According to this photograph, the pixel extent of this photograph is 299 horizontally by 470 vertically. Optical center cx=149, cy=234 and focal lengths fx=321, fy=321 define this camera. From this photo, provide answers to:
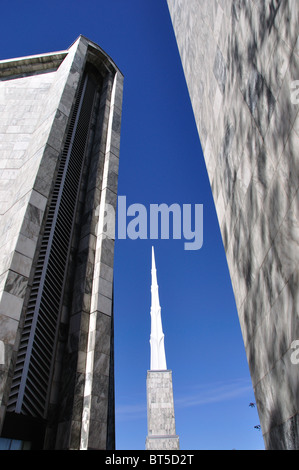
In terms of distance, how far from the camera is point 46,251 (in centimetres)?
1109

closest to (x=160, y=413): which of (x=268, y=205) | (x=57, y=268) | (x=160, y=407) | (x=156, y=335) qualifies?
(x=160, y=407)

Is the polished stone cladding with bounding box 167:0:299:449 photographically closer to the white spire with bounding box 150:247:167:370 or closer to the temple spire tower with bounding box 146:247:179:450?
the temple spire tower with bounding box 146:247:179:450

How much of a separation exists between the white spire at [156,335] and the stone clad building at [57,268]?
22.9m

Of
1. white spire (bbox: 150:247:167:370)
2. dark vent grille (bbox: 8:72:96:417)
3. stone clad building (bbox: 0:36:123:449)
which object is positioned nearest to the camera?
stone clad building (bbox: 0:36:123:449)

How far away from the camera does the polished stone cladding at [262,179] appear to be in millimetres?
5477

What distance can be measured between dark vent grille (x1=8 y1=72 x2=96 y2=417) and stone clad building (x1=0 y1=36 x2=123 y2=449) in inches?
1.2

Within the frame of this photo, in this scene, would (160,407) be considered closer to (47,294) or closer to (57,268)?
(57,268)

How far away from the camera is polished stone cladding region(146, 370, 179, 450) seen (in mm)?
27977

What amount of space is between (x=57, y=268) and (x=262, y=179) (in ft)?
25.2

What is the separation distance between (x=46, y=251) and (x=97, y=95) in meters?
11.7

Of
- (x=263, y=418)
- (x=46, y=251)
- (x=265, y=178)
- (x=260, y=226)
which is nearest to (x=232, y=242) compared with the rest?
(x=260, y=226)

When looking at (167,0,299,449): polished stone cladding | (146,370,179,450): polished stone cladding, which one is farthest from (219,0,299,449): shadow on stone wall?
(146,370,179,450): polished stone cladding

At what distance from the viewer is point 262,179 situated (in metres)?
6.75

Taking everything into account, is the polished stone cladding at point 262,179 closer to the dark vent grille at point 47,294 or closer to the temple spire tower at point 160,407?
the dark vent grille at point 47,294
